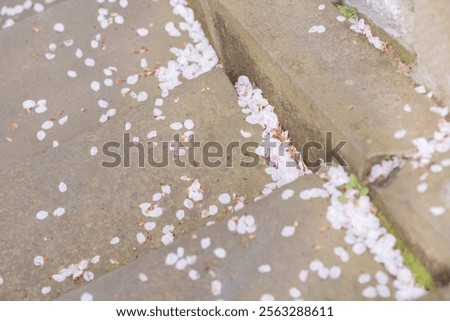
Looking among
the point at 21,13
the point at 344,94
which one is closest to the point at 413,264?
the point at 344,94

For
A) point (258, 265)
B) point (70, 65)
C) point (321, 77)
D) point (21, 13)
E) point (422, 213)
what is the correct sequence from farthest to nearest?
point (21, 13) < point (70, 65) < point (321, 77) < point (258, 265) < point (422, 213)

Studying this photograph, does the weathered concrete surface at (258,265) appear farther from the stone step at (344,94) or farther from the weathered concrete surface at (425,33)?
the weathered concrete surface at (425,33)

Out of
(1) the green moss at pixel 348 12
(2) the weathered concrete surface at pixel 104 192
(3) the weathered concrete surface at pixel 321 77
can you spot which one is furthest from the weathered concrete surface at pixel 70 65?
(1) the green moss at pixel 348 12

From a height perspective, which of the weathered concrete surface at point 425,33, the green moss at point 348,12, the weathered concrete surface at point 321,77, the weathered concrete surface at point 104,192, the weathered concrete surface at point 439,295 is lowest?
the weathered concrete surface at point 104,192

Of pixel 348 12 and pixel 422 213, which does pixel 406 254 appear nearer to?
pixel 422 213

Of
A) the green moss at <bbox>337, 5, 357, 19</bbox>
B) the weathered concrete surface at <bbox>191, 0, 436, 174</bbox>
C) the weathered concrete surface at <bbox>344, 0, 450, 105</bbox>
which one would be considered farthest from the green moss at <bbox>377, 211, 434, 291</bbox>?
the green moss at <bbox>337, 5, 357, 19</bbox>
